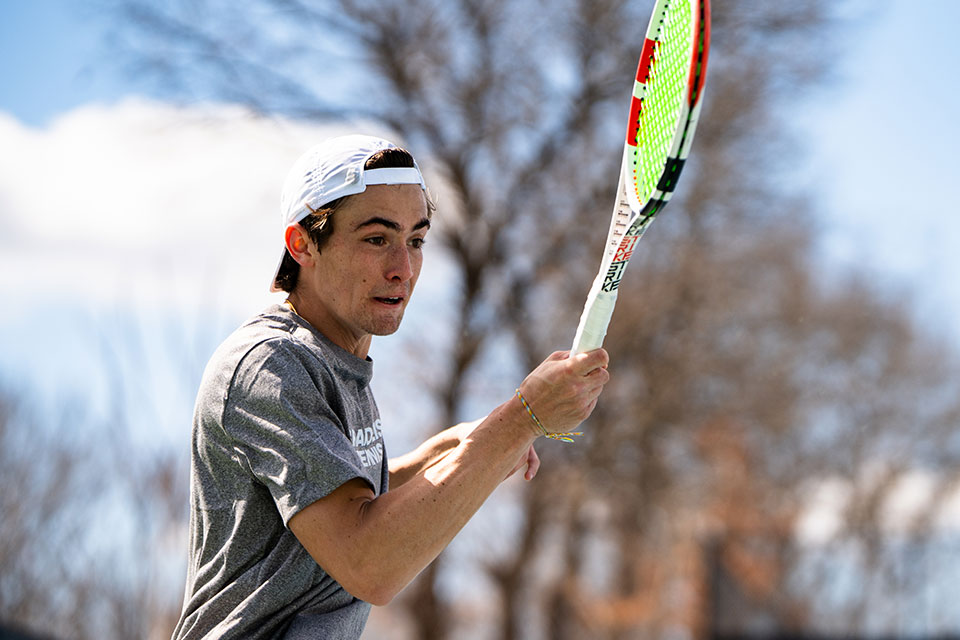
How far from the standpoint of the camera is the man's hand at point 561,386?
2.19m

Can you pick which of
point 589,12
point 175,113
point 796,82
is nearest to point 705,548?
point 796,82

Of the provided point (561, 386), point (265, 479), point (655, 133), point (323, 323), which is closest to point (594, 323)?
point (561, 386)

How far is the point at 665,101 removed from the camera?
2.44 m

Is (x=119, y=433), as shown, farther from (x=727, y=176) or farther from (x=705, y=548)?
(x=705, y=548)

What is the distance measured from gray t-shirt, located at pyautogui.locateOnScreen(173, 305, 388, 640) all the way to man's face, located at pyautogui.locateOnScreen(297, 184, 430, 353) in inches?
4.8

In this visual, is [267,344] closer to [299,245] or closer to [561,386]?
[299,245]

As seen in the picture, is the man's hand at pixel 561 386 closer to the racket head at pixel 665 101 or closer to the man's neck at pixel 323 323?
the racket head at pixel 665 101

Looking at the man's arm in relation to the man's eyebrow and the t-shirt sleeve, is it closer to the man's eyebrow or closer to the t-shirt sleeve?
the t-shirt sleeve

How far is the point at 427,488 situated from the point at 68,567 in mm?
5952

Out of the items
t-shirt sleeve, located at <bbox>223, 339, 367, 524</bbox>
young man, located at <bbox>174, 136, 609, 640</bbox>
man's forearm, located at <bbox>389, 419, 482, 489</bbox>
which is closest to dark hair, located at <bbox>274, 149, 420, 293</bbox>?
young man, located at <bbox>174, 136, 609, 640</bbox>

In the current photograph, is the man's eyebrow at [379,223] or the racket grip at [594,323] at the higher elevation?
the man's eyebrow at [379,223]

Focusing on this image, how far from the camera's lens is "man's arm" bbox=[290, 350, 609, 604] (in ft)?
6.70

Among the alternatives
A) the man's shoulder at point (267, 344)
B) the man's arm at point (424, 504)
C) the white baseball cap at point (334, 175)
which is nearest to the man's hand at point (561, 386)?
the man's arm at point (424, 504)

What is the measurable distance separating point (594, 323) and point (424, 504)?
0.52m
